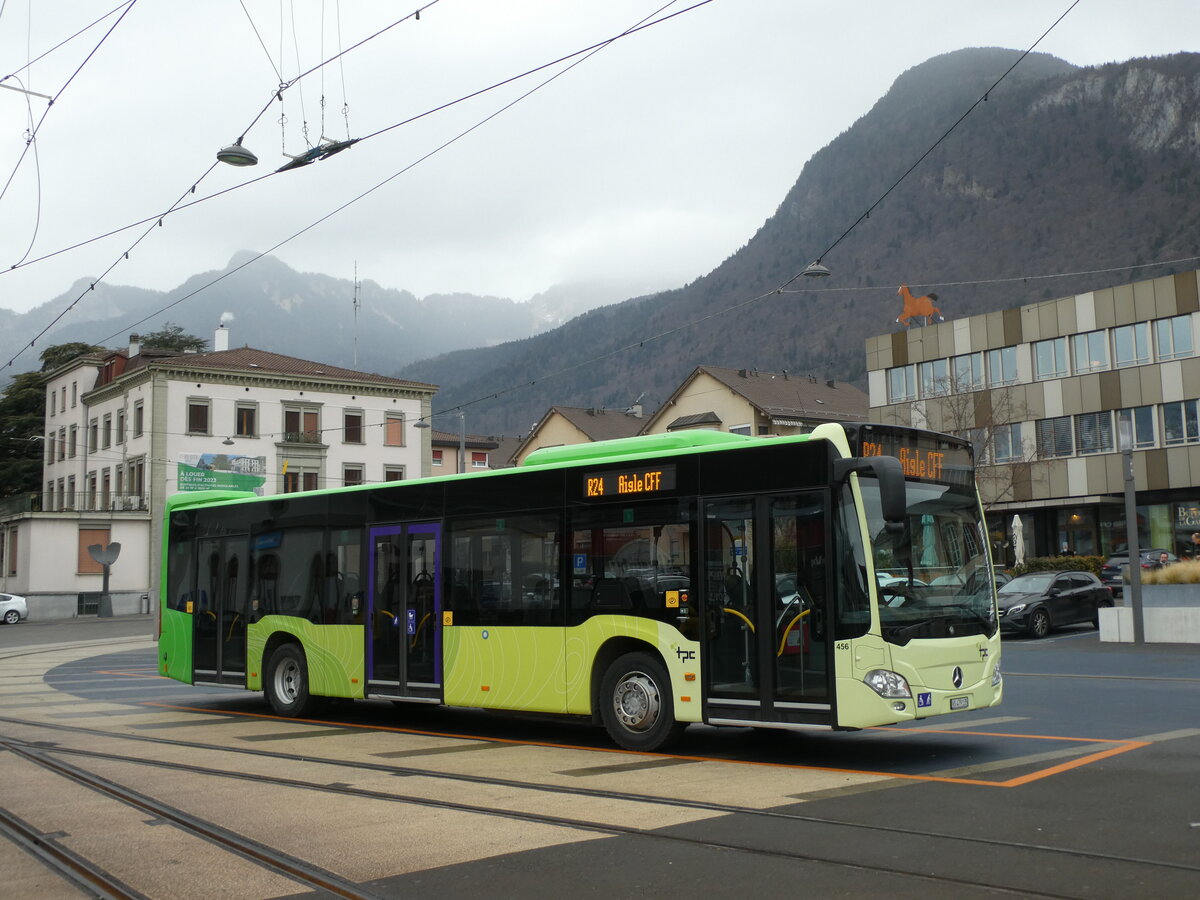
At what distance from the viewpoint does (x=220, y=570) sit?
56.4 feet

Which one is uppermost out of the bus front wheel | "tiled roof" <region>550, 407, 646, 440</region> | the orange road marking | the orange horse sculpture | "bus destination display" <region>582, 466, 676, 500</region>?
the orange horse sculpture

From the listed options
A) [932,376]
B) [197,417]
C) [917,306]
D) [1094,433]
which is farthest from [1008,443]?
[197,417]

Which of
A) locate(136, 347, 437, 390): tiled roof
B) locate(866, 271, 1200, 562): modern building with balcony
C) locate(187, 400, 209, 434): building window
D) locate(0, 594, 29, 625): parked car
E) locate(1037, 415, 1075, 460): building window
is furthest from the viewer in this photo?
locate(136, 347, 437, 390): tiled roof

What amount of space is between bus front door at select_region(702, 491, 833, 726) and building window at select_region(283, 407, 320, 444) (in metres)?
57.6

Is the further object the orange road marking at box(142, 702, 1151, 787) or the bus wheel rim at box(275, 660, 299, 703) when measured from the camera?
the bus wheel rim at box(275, 660, 299, 703)

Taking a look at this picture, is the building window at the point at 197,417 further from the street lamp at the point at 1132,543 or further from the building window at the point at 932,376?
the street lamp at the point at 1132,543

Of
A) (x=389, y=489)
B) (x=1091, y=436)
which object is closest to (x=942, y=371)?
(x=1091, y=436)

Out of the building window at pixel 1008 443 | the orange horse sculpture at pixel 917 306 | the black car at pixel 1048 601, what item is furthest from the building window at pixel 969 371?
the black car at pixel 1048 601

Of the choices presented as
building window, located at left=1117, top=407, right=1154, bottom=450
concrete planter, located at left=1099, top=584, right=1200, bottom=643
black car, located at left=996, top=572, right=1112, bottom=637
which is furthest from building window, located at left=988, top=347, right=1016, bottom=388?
concrete planter, located at left=1099, top=584, right=1200, bottom=643

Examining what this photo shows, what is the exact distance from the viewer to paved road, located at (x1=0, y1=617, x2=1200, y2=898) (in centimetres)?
644

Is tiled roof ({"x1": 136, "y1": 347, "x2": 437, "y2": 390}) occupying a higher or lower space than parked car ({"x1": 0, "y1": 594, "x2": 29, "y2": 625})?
higher

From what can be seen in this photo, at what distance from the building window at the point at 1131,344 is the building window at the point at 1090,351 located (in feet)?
1.48

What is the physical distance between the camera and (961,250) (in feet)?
586

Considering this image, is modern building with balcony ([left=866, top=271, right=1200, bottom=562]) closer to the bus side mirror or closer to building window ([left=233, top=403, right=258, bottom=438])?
building window ([left=233, top=403, right=258, bottom=438])
